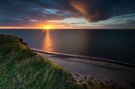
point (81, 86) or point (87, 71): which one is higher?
point (81, 86)

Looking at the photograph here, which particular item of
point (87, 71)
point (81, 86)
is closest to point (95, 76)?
point (87, 71)

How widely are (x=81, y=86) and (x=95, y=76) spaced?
15.6 meters

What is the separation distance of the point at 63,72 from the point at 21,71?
1316 millimetres

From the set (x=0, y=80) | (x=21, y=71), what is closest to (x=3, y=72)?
(x=0, y=80)

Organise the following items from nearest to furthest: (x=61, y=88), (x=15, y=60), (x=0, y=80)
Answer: (x=61, y=88), (x=0, y=80), (x=15, y=60)

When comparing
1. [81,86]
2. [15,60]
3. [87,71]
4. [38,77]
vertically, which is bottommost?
[87,71]

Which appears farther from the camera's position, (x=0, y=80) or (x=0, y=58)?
(x=0, y=58)

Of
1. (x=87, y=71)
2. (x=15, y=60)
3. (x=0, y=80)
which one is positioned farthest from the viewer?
(x=87, y=71)

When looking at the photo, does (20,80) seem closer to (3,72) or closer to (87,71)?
(3,72)

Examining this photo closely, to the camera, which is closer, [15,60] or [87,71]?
[15,60]

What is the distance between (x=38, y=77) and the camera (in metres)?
4.58

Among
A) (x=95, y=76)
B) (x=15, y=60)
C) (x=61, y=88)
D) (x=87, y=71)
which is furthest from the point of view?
(x=87, y=71)

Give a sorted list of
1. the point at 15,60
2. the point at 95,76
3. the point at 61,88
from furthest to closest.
Answer: the point at 95,76 → the point at 15,60 → the point at 61,88

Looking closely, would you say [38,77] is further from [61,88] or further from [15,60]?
[15,60]
